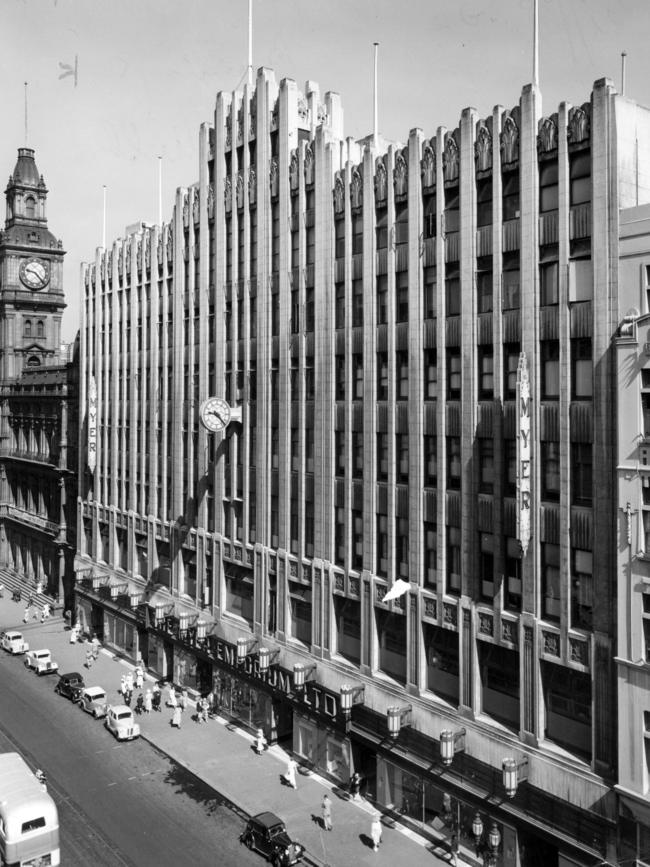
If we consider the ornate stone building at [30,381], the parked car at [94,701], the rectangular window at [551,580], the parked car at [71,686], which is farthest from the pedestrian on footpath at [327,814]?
the ornate stone building at [30,381]

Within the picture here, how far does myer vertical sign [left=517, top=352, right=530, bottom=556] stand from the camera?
32.8m

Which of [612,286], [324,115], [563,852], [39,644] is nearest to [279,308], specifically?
[324,115]

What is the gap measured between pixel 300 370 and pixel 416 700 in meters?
19.4

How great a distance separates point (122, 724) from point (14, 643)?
75.8 ft

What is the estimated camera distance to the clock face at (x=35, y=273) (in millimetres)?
102312

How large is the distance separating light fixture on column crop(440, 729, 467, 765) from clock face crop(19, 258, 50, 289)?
85.4 meters

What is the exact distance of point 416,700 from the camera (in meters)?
39.0

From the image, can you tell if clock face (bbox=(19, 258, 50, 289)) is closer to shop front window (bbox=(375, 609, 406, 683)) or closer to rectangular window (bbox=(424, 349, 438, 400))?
rectangular window (bbox=(424, 349, 438, 400))

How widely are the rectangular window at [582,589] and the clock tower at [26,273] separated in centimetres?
8494

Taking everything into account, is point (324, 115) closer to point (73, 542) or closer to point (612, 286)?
point (612, 286)

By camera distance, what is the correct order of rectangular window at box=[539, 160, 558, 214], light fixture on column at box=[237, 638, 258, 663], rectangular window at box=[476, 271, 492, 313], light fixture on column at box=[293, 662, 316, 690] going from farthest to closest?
light fixture on column at box=[237, 638, 258, 663], light fixture on column at box=[293, 662, 316, 690], rectangular window at box=[476, 271, 492, 313], rectangular window at box=[539, 160, 558, 214]

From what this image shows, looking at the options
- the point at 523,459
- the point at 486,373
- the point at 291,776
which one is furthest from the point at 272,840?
the point at 486,373

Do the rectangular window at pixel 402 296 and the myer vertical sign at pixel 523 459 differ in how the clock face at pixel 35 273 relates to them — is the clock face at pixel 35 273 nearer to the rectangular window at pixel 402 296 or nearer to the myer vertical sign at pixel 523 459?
the rectangular window at pixel 402 296

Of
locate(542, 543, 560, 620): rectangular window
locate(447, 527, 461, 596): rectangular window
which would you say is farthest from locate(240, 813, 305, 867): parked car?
locate(542, 543, 560, 620): rectangular window
